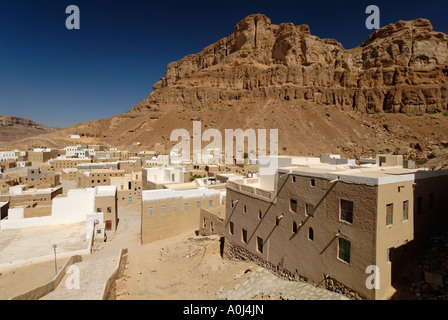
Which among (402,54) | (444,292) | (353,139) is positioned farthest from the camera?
(402,54)

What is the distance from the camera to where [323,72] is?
3049 inches

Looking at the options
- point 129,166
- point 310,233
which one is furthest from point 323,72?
point 310,233

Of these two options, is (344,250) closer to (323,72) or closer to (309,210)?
(309,210)

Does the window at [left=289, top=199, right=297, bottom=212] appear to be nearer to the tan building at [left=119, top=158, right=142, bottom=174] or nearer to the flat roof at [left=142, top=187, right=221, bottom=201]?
the flat roof at [left=142, top=187, right=221, bottom=201]

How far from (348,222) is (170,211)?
12.2m

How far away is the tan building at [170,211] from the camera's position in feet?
54.8

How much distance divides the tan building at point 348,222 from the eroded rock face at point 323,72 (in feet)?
226

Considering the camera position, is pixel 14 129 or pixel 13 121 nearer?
pixel 14 129

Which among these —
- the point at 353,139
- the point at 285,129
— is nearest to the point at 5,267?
the point at 285,129

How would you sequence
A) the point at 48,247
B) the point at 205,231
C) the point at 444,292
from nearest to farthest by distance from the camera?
1. the point at 444,292
2. the point at 48,247
3. the point at 205,231

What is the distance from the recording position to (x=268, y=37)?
290 feet

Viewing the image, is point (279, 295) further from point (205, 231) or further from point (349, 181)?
point (205, 231)
